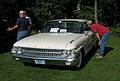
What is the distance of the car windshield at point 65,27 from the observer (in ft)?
31.1

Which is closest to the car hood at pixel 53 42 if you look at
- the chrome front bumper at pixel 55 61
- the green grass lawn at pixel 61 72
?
the chrome front bumper at pixel 55 61

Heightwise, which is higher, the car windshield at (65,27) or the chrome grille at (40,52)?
the car windshield at (65,27)

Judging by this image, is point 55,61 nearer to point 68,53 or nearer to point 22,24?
point 68,53

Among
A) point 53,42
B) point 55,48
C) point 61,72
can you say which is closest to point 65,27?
point 53,42

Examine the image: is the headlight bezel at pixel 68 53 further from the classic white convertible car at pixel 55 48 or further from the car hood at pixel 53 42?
the car hood at pixel 53 42

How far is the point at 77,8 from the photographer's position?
2430 centimetres

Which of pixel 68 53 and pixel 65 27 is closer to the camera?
pixel 68 53

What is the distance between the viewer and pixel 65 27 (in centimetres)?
962

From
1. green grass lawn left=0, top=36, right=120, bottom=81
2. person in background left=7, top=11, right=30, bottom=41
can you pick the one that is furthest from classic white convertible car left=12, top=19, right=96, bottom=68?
person in background left=7, top=11, right=30, bottom=41

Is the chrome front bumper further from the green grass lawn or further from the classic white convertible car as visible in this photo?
the green grass lawn

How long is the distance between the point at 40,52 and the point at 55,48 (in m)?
0.50

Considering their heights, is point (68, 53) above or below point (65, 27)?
below

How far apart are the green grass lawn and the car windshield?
1.24 meters

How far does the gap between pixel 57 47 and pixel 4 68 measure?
2024mm
